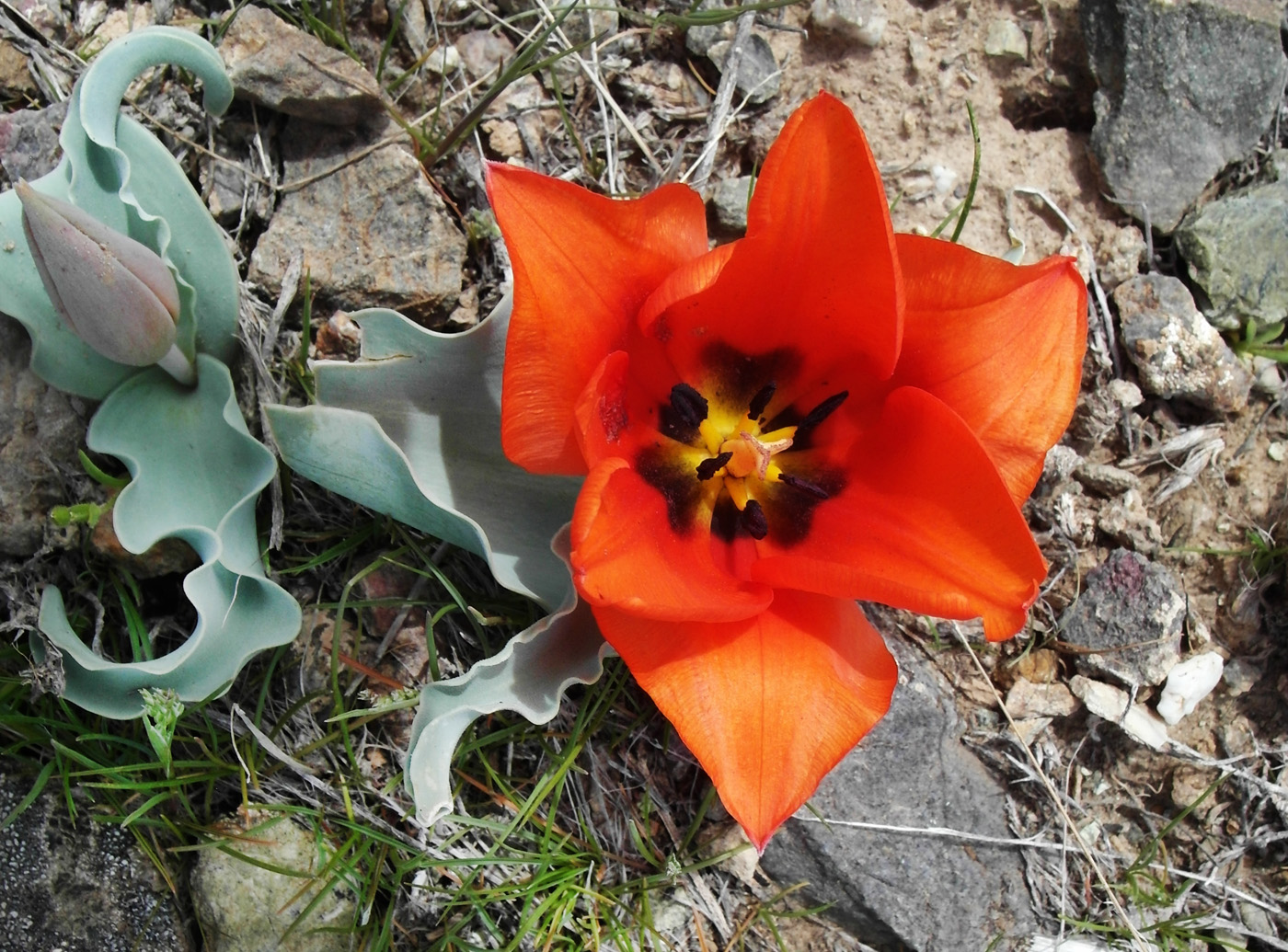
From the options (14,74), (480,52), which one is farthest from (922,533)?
(14,74)

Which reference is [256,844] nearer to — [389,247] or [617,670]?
[617,670]

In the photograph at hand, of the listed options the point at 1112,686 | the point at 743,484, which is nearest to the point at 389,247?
the point at 743,484

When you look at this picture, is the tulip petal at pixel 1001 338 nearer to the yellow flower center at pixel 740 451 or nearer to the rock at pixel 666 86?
the yellow flower center at pixel 740 451

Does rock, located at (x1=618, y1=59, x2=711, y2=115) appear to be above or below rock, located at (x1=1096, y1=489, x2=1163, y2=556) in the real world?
above

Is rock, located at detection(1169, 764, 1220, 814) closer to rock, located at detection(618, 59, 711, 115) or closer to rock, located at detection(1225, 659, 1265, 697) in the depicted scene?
rock, located at detection(1225, 659, 1265, 697)

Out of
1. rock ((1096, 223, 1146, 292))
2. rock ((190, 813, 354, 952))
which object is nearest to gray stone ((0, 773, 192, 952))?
rock ((190, 813, 354, 952))

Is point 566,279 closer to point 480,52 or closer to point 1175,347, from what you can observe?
point 480,52

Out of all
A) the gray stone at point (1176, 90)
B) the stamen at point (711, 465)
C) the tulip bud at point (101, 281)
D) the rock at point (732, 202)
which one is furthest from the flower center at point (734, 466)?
the gray stone at point (1176, 90)
